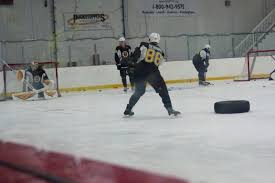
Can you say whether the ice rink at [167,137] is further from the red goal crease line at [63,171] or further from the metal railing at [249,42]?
the metal railing at [249,42]

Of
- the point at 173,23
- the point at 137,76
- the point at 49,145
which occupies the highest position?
the point at 173,23

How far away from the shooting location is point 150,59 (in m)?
7.34

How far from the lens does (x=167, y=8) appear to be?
69.4ft

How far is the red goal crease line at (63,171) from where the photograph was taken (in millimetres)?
2371

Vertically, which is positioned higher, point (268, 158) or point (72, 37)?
point (72, 37)

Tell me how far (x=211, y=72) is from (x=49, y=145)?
42.3 ft

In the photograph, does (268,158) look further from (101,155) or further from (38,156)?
(38,156)

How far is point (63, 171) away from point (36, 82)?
35.9 feet

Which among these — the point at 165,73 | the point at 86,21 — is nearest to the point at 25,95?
the point at 165,73

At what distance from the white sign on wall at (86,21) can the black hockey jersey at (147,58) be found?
12322 millimetres

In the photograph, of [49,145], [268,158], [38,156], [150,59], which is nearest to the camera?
[38,156]

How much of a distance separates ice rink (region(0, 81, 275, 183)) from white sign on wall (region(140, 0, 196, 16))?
11.7 metres

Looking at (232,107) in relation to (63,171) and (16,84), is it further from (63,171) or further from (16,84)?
(16,84)

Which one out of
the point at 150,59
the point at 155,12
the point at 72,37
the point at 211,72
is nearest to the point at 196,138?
the point at 150,59
